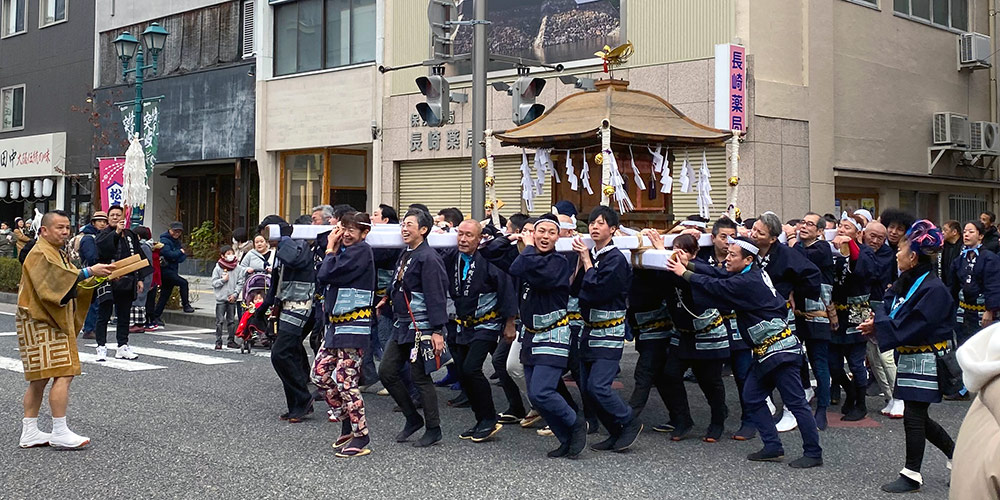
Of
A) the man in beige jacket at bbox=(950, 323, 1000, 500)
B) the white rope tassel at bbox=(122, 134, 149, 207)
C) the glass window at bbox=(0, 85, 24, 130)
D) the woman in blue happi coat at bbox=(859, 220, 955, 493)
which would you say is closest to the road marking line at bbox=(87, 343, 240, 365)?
the white rope tassel at bbox=(122, 134, 149, 207)

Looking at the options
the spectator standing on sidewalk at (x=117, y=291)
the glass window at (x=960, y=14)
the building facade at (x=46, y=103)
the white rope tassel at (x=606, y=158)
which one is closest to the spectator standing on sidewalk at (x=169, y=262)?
the spectator standing on sidewalk at (x=117, y=291)

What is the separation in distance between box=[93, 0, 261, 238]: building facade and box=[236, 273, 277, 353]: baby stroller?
13458 mm

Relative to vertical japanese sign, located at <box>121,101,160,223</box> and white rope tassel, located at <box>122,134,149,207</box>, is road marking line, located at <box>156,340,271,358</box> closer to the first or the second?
white rope tassel, located at <box>122,134,149,207</box>

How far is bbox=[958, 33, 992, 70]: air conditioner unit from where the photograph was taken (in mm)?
22219

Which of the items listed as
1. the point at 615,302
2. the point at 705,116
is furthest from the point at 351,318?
the point at 705,116

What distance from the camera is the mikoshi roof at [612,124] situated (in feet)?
38.0

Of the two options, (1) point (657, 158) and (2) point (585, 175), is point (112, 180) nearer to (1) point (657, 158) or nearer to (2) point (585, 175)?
(2) point (585, 175)

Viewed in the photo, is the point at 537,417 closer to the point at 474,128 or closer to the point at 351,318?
the point at 351,318

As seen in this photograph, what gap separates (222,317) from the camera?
550 inches

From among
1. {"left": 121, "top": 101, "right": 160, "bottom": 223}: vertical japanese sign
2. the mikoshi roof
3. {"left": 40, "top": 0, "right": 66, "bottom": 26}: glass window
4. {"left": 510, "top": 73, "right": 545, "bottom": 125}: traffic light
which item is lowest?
the mikoshi roof

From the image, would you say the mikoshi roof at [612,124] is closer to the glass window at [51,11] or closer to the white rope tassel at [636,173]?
the white rope tassel at [636,173]

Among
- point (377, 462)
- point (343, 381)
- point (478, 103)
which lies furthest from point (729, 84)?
point (377, 462)

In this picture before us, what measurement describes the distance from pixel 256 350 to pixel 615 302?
7.27 metres

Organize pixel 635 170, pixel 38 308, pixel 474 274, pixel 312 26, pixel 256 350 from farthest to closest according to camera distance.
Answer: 1. pixel 312 26
2. pixel 256 350
3. pixel 635 170
4. pixel 474 274
5. pixel 38 308
